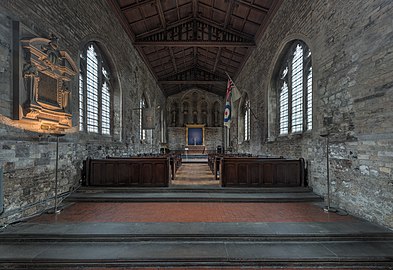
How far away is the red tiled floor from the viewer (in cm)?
439

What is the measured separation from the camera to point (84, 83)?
275 inches

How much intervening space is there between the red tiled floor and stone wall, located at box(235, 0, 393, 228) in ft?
2.49

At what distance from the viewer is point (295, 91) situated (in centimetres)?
→ 768

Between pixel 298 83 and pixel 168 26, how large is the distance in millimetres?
6592

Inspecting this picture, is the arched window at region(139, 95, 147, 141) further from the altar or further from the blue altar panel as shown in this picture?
the blue altar panel

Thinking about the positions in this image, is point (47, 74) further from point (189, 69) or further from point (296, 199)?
point (189, 69)

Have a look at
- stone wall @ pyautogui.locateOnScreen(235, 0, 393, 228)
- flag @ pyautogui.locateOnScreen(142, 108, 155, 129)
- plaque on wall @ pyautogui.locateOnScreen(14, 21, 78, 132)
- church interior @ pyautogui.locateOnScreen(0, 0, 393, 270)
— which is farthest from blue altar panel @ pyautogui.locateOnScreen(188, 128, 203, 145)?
plaque on wall @ pyautogui.locateOnScreen(14, 21, 78, 132)

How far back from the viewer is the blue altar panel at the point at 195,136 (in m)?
22.9

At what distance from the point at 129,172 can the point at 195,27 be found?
25.8 feet

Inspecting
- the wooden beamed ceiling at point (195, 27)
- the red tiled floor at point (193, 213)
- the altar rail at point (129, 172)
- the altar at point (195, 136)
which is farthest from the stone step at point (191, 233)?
the altar at point (195, 136)

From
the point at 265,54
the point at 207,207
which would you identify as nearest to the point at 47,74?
the point at 207,207

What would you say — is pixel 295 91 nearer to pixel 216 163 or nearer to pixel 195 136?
pixel 216 163

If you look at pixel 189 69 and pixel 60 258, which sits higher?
pixel 189 69

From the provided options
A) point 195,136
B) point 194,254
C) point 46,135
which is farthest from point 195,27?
point 195,136
